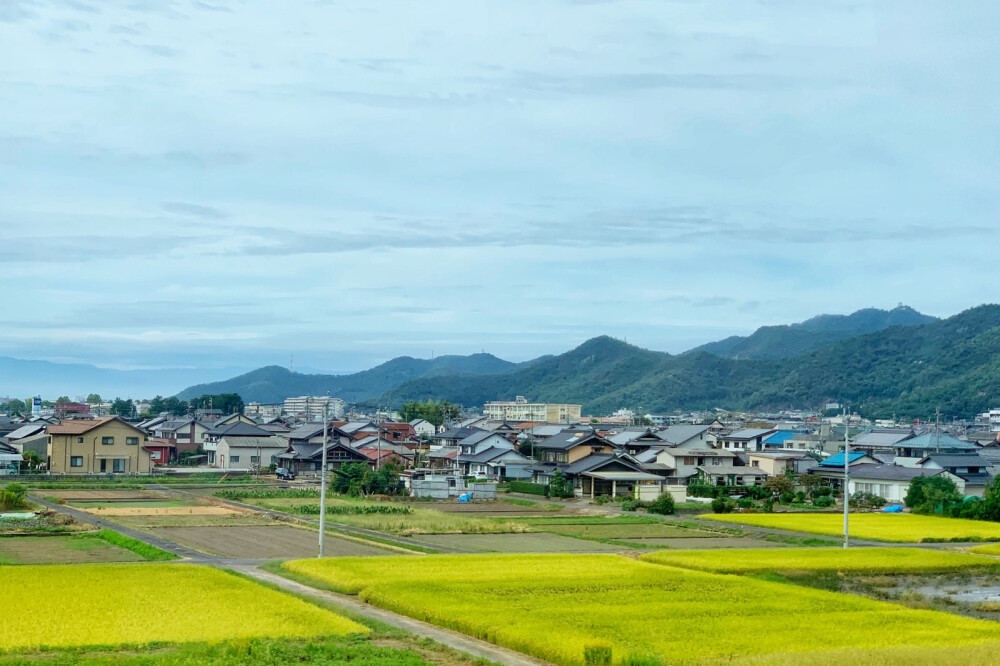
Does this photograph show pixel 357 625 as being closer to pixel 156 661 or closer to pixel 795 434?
pixel 156 661

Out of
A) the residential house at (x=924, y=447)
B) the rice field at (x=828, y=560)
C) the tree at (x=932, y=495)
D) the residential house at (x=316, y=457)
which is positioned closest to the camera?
the rice field at (x=828, y=560)

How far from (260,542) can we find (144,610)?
16.2 m

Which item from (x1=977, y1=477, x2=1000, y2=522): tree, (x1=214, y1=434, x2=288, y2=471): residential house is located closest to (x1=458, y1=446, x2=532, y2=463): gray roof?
(x1=214, y1=434, x2=288, y2=471): residential house

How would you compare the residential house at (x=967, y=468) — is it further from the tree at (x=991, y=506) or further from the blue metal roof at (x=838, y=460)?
the tree at (x=991, y=506)

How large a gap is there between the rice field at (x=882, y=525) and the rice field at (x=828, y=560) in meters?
6.15

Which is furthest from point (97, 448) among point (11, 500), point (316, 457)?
point (11, 500)

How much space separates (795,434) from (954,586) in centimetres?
7395

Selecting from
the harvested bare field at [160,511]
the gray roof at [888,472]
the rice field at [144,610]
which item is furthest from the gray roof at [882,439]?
the rice field at [144,610]

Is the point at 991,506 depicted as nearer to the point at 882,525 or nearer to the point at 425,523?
the point at 882,525

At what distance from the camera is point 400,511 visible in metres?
54.9

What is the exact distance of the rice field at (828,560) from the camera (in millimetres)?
34500

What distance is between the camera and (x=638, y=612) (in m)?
24.7

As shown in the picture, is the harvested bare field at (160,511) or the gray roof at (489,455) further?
the gray roof at (489,455)

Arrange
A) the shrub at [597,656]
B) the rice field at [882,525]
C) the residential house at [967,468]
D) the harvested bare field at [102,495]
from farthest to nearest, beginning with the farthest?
the residential house at [967,468] → the harvested bare field at [102,495] → the rice field at [882,525] → the shrub at [597,656]
